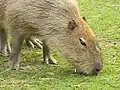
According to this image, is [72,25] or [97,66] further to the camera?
[72,25]

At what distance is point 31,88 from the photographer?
22.0 ft

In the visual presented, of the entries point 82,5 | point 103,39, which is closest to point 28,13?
point 103,39

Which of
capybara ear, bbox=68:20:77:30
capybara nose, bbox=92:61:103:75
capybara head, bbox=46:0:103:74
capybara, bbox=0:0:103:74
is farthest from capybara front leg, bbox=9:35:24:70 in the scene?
capybara nose, bbox=92:61:103:75

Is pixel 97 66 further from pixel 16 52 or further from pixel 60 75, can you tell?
pixel 16 52

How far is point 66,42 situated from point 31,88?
994mm

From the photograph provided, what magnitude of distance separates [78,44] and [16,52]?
1082 mm

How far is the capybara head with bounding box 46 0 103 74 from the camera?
7.09m

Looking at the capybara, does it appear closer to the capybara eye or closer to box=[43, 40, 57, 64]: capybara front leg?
the capybara eye

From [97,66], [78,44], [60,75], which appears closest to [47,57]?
[60,75]

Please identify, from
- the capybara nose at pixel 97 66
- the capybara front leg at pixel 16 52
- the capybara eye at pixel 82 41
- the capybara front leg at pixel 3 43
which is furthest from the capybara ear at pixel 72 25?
the capybara front leg at pixel 3 43

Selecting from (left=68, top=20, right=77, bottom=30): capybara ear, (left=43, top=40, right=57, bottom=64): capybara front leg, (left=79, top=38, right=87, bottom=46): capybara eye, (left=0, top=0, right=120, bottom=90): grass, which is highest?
(left=68, top=20, right=77, bottom=30): capybara ear

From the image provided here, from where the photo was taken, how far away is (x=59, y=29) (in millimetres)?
7340

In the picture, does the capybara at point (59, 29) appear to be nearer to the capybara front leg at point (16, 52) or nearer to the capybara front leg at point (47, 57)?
the capybara front leg at point (16, 52)

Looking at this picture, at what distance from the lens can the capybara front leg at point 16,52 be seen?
758cm
